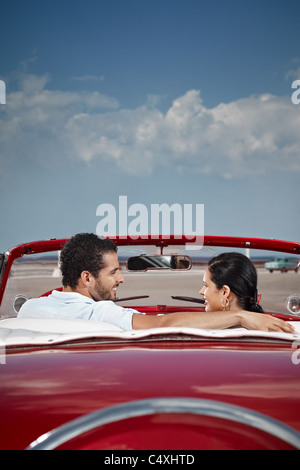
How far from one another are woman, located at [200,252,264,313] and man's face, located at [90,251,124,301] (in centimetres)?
59

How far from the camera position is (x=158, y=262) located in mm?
3973

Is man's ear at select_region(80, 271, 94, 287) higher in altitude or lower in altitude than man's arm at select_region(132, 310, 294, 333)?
higher

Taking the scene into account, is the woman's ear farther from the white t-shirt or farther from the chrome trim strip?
the chrome trim strip

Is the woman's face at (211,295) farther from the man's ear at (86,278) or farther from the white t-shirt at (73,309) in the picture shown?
the man's ear at (86,278)

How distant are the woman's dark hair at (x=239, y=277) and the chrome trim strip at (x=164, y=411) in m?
1.54

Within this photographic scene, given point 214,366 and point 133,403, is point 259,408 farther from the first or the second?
point 133,403

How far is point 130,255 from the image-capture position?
4.00 metres

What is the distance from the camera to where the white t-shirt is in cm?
222

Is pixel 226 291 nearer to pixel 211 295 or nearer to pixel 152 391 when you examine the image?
pixel 211 295

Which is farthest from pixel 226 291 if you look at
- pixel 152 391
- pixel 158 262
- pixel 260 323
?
pixel 152 391

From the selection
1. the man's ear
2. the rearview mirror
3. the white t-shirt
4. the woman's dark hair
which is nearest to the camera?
the white t-shirt

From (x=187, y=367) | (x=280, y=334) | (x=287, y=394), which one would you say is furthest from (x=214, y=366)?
(x=280, y=334)

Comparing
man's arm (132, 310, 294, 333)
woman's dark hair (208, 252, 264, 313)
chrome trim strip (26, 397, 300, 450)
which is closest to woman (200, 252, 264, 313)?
Result: woman's dark hair (208, 252, 264, 313)

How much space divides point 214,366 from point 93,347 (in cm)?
38
